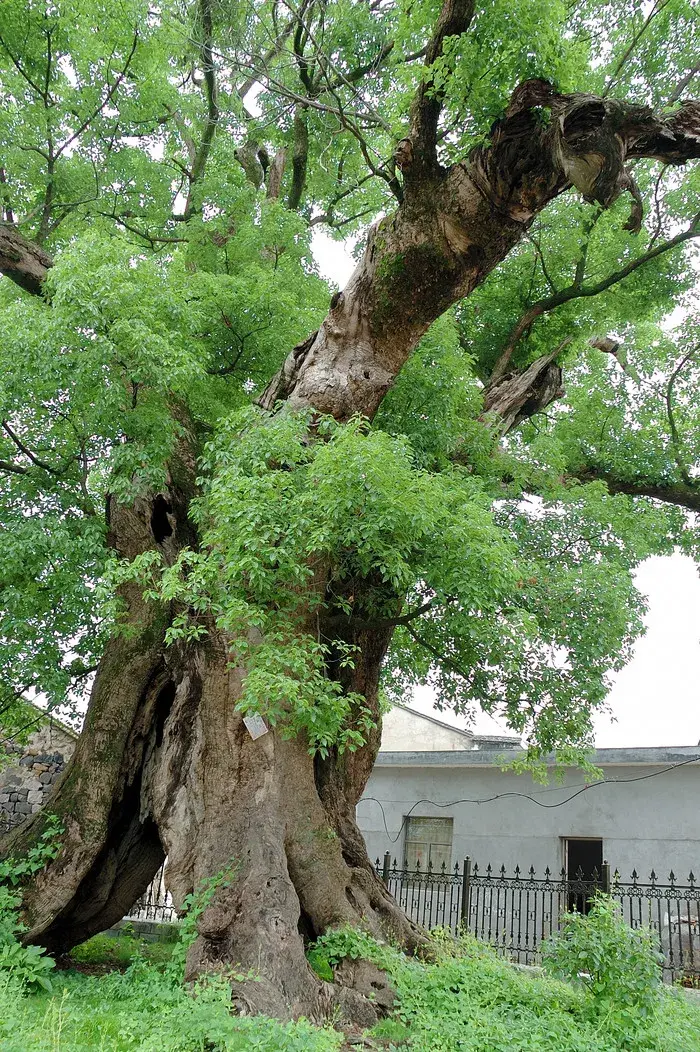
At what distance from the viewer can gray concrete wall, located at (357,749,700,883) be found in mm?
11734

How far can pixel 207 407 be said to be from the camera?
9.34 m

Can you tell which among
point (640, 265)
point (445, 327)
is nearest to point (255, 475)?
point (445, 327)

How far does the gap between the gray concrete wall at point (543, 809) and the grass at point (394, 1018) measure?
194 inches

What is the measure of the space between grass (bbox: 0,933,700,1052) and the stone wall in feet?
11.4

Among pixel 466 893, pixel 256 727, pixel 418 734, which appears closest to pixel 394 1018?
pixel 256 727

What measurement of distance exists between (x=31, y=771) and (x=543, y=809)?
25.3ft

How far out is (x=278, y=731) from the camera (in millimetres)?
6836

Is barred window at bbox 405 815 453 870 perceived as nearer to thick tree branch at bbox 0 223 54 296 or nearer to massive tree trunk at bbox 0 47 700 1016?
massive tree trunk at bbox 0 47 700 1016

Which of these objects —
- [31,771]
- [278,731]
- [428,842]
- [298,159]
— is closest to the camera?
A: [278,731]

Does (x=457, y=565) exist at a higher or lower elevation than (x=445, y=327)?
lower

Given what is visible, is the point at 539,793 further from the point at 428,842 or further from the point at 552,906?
the point at 428,842

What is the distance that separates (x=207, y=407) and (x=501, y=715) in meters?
4.70

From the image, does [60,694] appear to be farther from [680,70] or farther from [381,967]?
[680,70]

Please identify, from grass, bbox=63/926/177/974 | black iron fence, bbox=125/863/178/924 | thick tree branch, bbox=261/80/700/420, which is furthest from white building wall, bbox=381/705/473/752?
thick tree branch, bbox=261/80/700/420
